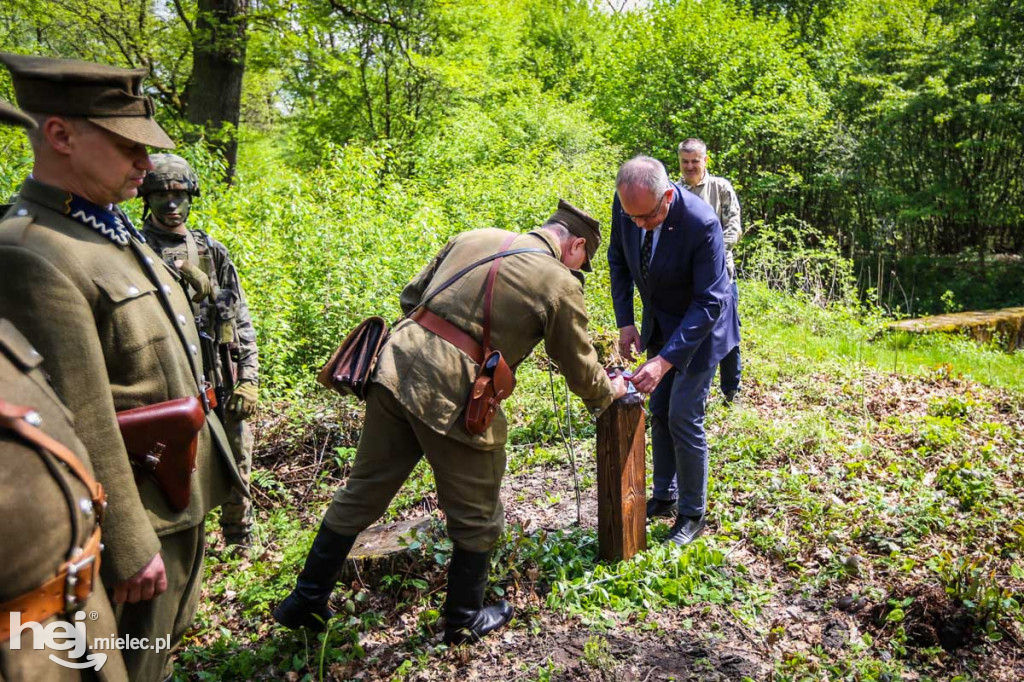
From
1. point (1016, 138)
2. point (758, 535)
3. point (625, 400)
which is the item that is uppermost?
point (1016, 138)

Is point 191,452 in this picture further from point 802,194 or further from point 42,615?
point 802,194

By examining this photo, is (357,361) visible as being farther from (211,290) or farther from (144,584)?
(144,584)

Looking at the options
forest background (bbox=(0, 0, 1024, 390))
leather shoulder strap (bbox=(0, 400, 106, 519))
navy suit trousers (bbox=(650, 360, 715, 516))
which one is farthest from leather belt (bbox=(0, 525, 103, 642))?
forest background (bbox=(0, 0, 1024, 390))

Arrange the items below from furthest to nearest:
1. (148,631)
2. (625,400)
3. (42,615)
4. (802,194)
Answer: (802,194)
(625,400)
(148,631)
(42,615)

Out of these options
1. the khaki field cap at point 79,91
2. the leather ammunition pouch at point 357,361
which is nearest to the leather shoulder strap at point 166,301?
the khaki field cap at point 79,91

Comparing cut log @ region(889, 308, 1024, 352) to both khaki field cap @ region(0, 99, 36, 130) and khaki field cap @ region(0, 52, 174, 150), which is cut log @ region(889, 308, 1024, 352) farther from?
khaki field cap @ region(0, 99, 36, 130)

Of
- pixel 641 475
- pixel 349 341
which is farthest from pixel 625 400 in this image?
pixel 349 341

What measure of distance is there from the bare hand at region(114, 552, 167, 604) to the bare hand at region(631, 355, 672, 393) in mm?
2522

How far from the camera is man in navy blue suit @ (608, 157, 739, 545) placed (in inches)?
158

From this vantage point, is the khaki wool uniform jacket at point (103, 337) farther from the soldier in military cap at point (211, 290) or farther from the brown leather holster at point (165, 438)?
the soldier in military cap at point (211, 290)

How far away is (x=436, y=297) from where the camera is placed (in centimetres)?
336

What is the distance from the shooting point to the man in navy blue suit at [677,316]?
4.02 meters

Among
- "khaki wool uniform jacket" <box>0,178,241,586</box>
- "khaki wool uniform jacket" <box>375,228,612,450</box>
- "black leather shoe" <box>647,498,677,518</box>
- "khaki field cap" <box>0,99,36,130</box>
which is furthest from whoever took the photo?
"black leather shoe" <box>647,498,677,518</box>

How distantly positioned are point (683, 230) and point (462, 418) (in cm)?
171
